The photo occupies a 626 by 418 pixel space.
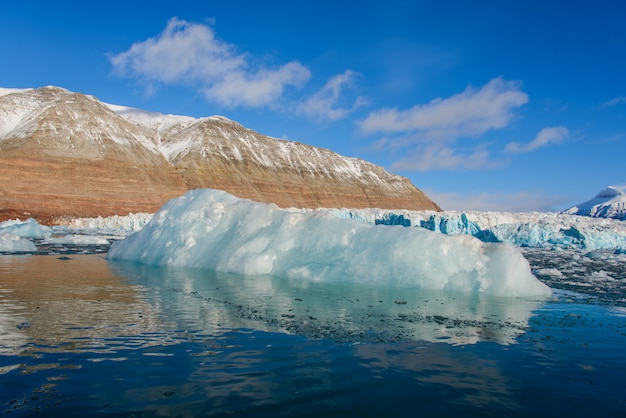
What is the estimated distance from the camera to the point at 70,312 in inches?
310

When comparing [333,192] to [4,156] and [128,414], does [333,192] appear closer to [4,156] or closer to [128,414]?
[4,156]

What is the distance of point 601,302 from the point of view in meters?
11.0

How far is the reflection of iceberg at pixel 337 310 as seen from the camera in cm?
718

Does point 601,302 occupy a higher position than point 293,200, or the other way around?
point 293,200

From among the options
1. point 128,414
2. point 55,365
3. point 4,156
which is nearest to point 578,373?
point 128,414

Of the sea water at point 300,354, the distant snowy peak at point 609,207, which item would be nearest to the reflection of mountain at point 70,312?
the sea water at point 300,354

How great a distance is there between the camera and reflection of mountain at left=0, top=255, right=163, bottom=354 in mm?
Result: 6023

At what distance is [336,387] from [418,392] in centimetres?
89

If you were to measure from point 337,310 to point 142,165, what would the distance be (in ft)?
264

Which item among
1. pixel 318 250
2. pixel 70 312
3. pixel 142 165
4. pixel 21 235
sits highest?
pixel 142 165

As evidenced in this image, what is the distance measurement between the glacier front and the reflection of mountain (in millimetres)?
3881

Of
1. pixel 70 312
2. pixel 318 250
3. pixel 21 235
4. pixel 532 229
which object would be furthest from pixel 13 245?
pixel 532 229

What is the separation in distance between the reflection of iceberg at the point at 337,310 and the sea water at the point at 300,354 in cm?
5

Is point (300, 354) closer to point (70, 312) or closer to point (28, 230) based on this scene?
point (70, 312)
